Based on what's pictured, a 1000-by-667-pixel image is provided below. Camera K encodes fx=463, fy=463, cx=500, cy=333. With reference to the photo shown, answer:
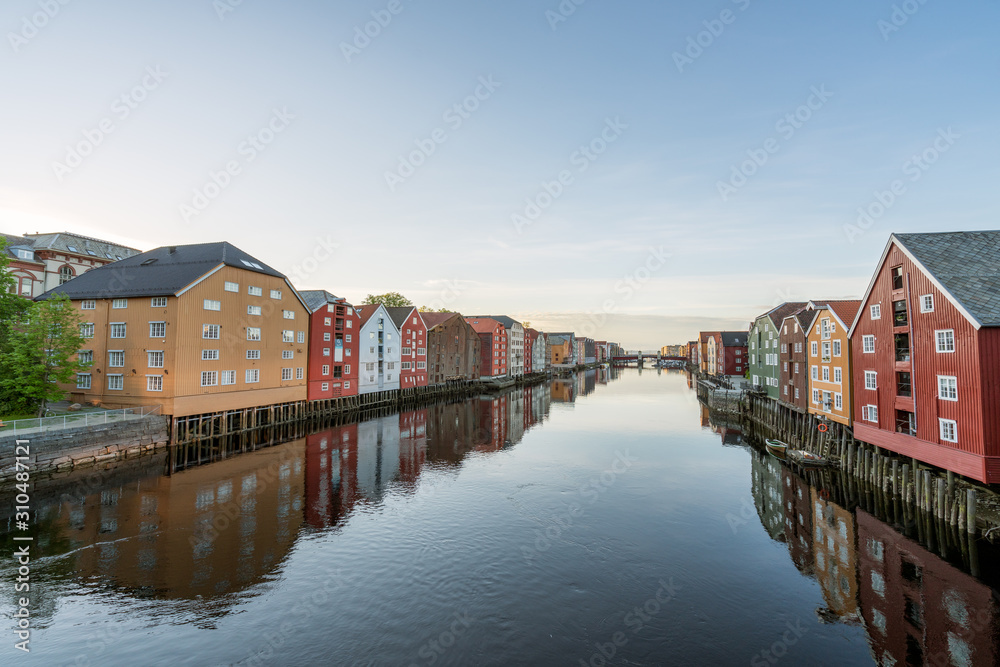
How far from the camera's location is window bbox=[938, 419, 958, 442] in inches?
857

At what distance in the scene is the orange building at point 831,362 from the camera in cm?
3441

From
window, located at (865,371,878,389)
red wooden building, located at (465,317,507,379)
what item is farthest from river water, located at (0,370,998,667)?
red wooden building, located at (465,317,507,379)

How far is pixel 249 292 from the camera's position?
43625mm

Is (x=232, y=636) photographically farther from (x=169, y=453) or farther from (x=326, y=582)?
(x=169, y=453)

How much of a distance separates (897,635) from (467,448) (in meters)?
31.0

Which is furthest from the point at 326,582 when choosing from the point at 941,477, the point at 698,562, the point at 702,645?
the point at 941,477

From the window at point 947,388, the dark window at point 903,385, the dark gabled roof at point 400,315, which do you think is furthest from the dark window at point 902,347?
the dark gabled roof at point 400,315

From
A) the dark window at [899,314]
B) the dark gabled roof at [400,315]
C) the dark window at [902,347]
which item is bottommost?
the dark window at [902,347]

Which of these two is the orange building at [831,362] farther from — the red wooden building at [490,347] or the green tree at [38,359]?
the red wooden building at [490,347]

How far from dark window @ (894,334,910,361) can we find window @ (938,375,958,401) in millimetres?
2956

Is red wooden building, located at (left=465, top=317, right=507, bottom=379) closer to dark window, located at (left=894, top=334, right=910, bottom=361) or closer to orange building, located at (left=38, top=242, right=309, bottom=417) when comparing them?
orange building, located at (left=38, top=242, right=309, bottom=417)

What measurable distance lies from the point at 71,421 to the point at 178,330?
9.27 meters

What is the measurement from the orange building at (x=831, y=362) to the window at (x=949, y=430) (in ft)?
37.5

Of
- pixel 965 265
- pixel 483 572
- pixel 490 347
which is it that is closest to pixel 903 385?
pixel 965 265
